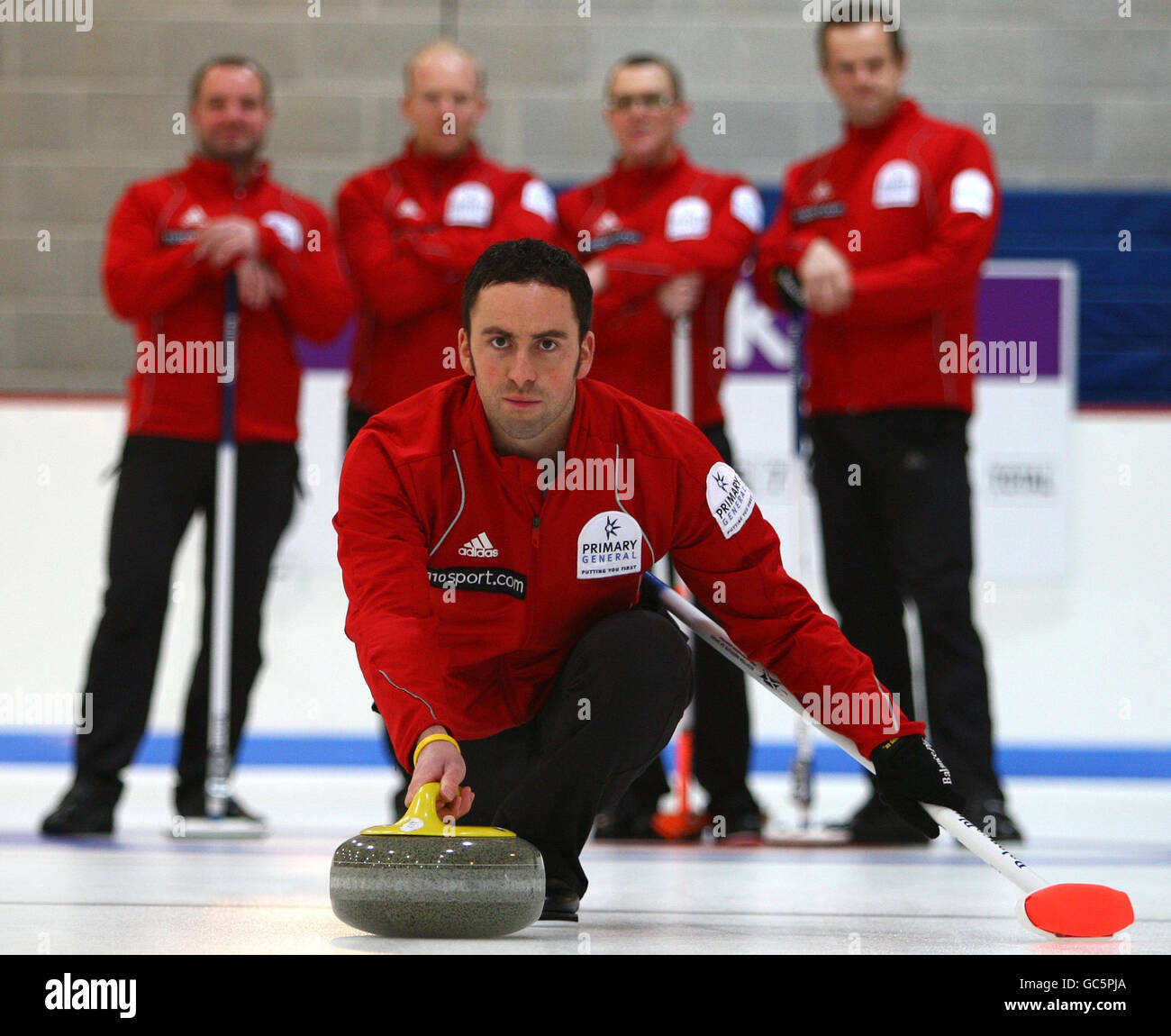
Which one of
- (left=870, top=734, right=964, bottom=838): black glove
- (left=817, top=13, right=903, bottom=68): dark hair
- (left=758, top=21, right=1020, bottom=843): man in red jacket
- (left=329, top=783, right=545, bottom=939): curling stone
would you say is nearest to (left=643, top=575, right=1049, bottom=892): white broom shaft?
(left=870, top=734, right=964, bottom=838): black glove

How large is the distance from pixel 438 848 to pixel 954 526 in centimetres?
214

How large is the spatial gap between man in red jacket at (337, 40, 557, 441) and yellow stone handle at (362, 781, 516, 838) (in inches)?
81.8

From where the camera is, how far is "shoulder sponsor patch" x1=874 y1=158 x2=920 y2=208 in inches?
155

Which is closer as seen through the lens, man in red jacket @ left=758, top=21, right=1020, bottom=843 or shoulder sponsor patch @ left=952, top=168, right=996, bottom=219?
man in red jacket @ left=758, top=21, right=1020, bottom=843

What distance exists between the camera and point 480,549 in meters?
2.31

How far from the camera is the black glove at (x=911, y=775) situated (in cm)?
222

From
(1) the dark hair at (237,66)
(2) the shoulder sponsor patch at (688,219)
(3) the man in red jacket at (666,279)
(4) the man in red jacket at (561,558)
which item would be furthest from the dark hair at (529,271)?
(1) the dark hair at (237,66)

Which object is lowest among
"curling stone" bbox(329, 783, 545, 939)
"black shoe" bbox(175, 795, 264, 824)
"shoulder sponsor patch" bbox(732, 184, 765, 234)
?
"black shoe" bbox(175, 795, 264, 824)

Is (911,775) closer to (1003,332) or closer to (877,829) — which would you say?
(877,829)

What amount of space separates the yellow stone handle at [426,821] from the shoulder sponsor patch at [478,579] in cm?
40

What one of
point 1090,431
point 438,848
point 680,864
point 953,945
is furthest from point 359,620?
point 1090,431

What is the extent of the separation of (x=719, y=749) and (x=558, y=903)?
5.25 feet

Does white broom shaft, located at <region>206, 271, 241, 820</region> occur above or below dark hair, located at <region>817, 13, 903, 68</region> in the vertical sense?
below

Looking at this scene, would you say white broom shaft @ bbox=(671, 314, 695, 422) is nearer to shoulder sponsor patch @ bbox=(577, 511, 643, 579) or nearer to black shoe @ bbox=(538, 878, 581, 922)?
shoulder sponsor patch @ bbox=(577, 511, 643, 579)
